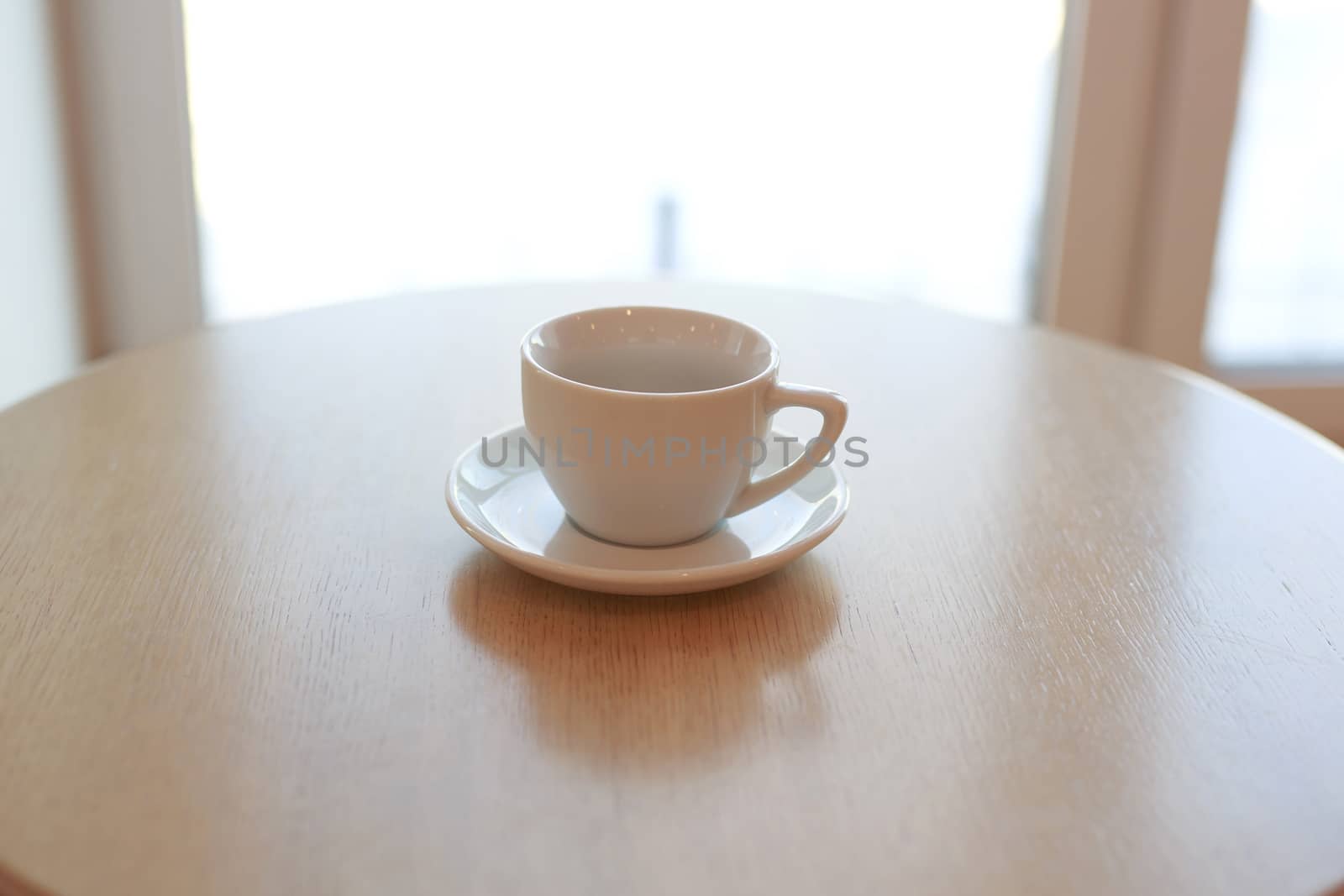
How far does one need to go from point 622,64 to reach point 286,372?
3.87 ft

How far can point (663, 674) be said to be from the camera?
1.67 ft

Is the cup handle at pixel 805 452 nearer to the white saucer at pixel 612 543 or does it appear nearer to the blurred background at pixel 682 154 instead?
the white saucer at pixel 612 543

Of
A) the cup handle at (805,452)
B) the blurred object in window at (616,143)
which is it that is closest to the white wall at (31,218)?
the blurred object in window at (616,143)

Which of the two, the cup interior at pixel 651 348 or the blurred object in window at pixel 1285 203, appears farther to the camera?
the blurred object in window at pixel 1285 203

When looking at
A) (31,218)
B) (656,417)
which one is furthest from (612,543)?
(31,218)

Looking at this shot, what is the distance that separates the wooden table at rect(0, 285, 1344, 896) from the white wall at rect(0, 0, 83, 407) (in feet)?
3.27

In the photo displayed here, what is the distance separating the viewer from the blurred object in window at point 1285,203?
1.96 m

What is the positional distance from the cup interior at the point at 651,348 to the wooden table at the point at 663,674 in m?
0.11

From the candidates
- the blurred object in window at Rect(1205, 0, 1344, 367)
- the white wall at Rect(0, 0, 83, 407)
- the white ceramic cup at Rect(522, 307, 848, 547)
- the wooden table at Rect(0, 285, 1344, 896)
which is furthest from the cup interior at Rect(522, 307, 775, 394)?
the blurred object in window at Rect(1205, 0, 1344, 367)

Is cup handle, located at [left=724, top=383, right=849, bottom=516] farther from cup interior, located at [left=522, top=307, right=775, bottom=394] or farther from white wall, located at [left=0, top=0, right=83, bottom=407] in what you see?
white wall, located at [left=0, top=0, right=83, bottom=407]

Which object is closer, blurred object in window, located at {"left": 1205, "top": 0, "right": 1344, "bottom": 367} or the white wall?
the white wall

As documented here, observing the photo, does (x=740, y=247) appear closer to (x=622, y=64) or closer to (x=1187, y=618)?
(x=622, y=64)

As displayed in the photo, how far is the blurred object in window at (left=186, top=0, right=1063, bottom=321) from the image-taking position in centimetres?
185

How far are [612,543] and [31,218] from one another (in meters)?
1.45
